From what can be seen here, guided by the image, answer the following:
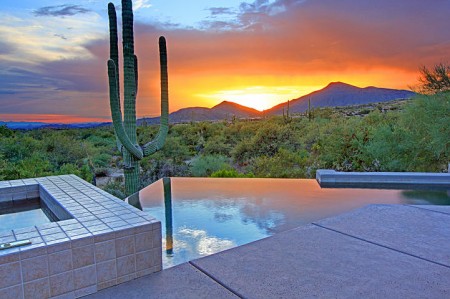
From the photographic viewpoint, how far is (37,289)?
1.87 m

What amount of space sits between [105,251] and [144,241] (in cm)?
26

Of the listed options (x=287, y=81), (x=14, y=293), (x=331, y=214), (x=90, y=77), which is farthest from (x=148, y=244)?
(x=287, y=81)

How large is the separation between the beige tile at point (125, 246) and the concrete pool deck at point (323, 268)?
0.67 ft

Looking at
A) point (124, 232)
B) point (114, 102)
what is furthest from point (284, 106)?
point (124, 232)

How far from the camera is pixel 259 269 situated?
93.7 inches

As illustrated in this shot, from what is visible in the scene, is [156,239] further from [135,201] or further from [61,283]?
[135,201]

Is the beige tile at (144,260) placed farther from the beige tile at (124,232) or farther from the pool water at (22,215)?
the pool water at (22,215)

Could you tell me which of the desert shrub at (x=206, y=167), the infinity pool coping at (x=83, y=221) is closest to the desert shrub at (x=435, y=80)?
the desert shrub at (x=206, y=167)

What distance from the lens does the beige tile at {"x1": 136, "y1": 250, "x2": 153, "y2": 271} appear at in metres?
2.24

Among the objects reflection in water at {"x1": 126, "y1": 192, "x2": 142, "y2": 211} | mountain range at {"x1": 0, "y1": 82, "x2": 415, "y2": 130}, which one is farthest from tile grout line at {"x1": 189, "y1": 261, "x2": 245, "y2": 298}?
mountain range at {"x1": 0, "y1": 82, "x2": 415, "y2": 130}

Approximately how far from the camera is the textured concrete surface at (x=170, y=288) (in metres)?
2.03

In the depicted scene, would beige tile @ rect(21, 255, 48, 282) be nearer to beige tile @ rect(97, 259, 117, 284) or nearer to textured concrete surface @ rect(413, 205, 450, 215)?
beige tile @ rect(97, 259, 117, 284)

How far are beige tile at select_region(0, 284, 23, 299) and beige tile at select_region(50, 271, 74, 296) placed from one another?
16 centimetres

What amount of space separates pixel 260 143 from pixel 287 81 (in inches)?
127
